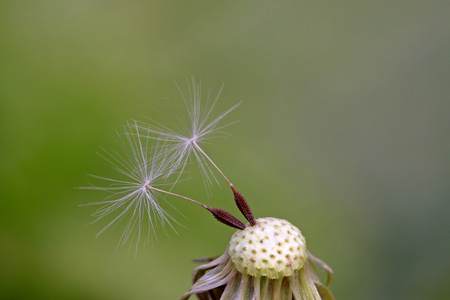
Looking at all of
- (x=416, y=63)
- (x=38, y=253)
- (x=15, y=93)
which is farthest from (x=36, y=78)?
(x=416, y=63)

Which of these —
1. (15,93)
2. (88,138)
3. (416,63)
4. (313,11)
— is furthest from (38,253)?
(416,63)

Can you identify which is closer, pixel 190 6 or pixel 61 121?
pixel 61 121

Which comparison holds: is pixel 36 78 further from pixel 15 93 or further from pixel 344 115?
pixel 344 115

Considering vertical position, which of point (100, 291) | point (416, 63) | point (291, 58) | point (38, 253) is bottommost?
point (100, 291)

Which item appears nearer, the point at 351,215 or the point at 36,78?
the point at 36,78

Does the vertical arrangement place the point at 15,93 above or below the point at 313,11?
below

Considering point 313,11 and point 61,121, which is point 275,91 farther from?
point 61,121

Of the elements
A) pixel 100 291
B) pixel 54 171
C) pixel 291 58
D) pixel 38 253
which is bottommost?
pixel 100 291
